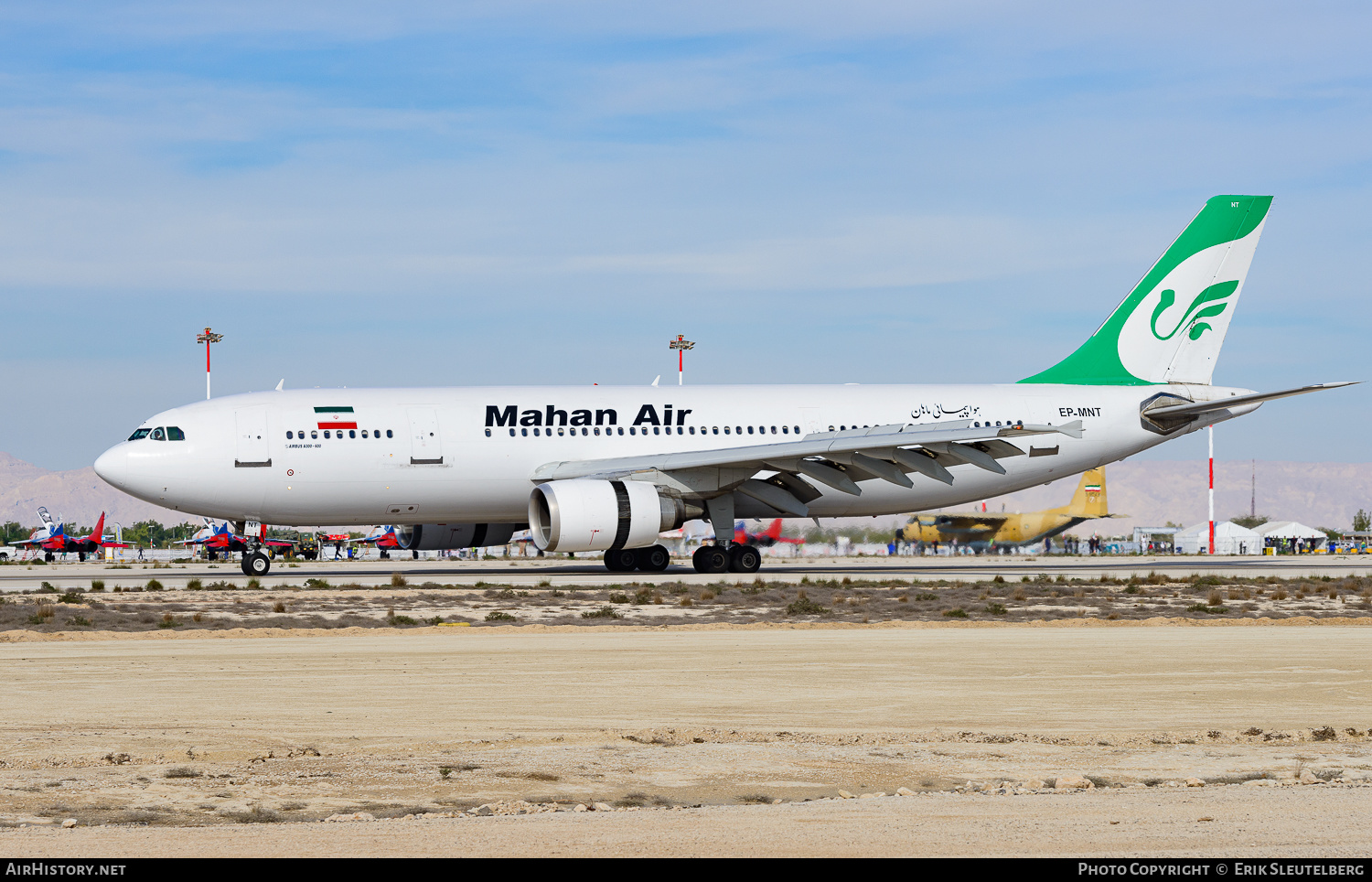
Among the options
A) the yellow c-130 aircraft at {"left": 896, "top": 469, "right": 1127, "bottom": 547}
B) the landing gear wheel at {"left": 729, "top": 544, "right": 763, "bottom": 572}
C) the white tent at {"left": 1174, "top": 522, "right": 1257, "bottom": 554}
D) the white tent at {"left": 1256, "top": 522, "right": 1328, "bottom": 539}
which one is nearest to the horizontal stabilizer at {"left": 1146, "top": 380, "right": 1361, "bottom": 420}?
the landing gear wheel at {"left": 729, "top": 544, "right": 763, "bottom": 572}

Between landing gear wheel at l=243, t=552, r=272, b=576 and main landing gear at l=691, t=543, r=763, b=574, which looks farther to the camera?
main landing gear at l=691, t=543, r=763, b=574

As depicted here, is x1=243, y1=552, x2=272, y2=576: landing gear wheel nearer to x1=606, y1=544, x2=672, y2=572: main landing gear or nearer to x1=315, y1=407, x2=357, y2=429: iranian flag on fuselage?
x1=315, y1=407, x2=357, y2=429: iranian flag on fuselage

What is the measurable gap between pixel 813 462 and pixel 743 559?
9.76 ft

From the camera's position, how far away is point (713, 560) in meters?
31.5

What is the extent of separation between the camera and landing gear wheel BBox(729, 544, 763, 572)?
31656mm

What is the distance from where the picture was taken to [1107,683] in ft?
41.0

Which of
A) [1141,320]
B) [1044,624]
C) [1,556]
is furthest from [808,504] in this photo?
[1,556]

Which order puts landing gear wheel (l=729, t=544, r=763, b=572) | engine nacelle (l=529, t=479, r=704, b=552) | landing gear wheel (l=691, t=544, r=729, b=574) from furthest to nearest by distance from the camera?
landing gear wheel (l=729, t=544, r=763, b=572) → landing gear wheel (l=691, t=544, r=729, b=574) → engine nacelle (l=529, t=479, r=704, b=552)

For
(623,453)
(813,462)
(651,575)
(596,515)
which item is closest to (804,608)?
(596,515)

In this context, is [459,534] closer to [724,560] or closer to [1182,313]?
[724,560]

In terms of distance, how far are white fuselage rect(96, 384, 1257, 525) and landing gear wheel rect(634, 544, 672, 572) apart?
2.32 meters

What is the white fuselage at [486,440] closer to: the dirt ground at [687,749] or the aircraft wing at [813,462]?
the aircraft wing at [813,462]

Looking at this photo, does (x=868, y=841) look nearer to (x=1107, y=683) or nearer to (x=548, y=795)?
(x=548, y=795)
